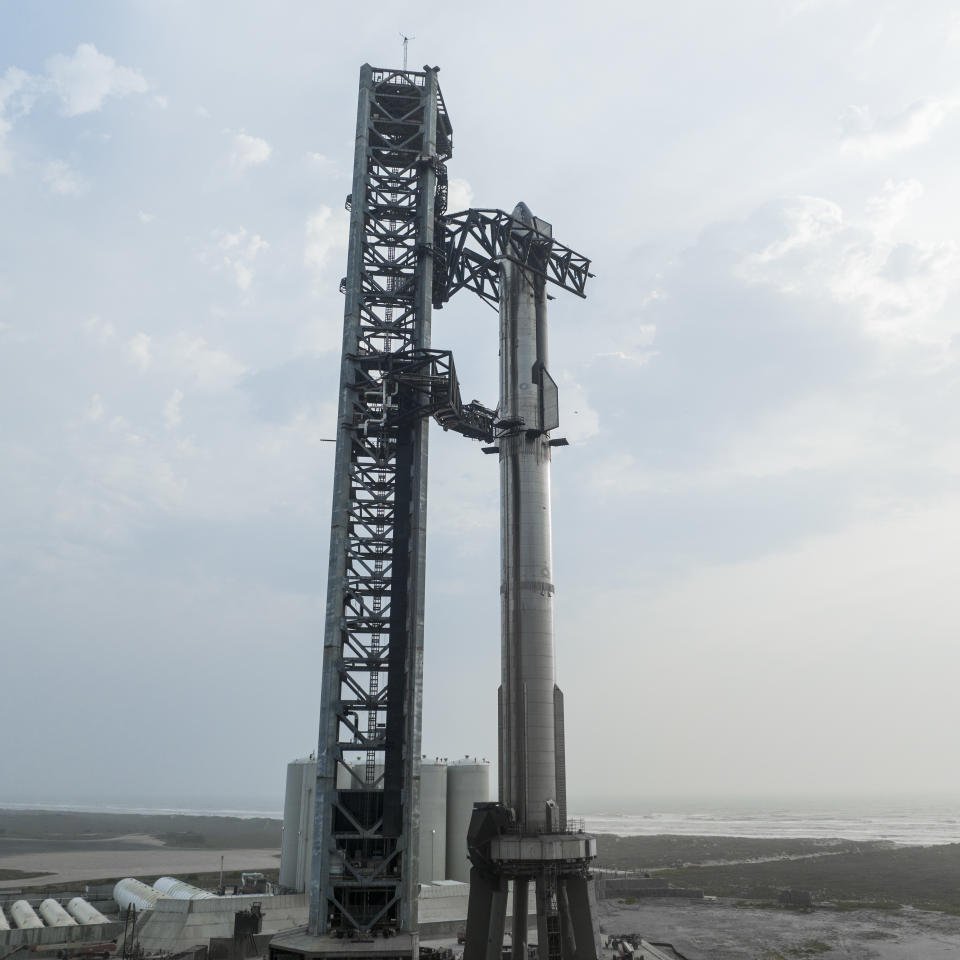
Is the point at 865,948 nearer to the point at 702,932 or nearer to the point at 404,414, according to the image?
the point at 702,932

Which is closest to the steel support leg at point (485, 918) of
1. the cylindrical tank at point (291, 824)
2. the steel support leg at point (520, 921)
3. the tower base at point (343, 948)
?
the steel support leg at point (520, 921)

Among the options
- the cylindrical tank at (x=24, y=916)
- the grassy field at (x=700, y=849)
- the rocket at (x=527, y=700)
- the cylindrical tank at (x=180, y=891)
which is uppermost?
the rocket at (x=527, y=700)

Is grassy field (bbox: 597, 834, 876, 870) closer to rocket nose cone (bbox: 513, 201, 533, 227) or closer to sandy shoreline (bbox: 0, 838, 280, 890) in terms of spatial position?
sandy shoreline (bbox: 0, 838, 280, 890)

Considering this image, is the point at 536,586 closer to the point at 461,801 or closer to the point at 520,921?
the point at 520,921

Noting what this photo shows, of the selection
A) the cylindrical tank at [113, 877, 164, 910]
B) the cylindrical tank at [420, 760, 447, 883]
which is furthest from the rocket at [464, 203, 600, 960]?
the cylindrical tank at [113, 877, 164, 910]

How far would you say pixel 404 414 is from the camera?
43.7 meters

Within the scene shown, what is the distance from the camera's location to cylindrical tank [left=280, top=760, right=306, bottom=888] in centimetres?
5703

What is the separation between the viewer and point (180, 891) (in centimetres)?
5478

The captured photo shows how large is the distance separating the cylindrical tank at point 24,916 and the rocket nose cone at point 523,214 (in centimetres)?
4801

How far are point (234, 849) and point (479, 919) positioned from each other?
12136 centimetres

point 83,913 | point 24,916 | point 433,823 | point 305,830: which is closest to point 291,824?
point 305,830

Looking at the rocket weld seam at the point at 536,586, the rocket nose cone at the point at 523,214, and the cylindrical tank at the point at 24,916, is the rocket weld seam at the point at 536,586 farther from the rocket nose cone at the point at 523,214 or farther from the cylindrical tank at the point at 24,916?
the cylindrical tank at the point at 24,916

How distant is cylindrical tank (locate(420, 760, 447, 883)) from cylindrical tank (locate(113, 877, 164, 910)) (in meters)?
17.4

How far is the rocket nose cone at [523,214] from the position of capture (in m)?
43.4
